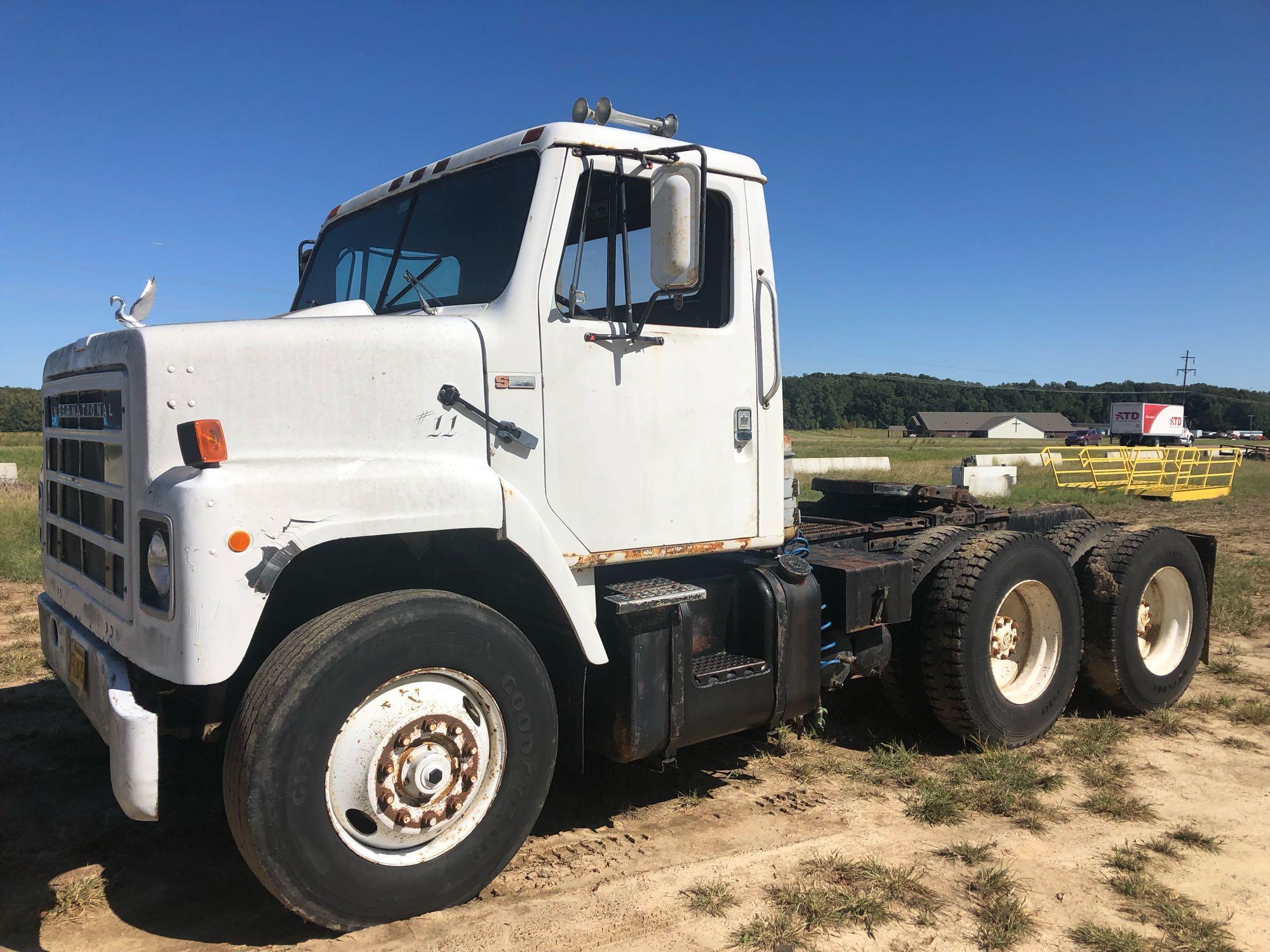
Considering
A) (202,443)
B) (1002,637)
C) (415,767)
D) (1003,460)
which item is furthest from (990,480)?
(202,443)

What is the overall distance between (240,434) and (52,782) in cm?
264

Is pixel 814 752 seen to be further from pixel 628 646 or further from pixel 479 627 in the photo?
pixel 479 627

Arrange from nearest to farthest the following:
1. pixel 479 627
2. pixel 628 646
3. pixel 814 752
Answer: pixel 479 627 < pixel 628 646 < pixel 814 752

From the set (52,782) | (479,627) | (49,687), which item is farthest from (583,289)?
(49,687)

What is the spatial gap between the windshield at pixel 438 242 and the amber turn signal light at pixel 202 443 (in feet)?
3.89

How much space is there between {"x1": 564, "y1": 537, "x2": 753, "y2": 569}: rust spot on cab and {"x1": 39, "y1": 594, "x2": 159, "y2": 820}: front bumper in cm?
154

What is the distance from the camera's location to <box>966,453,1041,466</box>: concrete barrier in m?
28.6

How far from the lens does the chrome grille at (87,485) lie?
10.4 ft

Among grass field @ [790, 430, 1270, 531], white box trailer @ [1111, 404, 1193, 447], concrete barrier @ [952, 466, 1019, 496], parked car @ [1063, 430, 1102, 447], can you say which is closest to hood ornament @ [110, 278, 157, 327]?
grass field @ [790, 430, 1270, 531]

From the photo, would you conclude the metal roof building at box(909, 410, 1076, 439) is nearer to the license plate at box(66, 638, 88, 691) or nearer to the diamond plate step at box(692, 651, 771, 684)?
the diamond plate step at box(692, 651, 771, 684)

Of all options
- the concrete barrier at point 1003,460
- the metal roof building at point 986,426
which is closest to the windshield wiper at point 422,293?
the concrete barrier at point 1003,460

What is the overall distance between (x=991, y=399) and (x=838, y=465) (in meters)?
106

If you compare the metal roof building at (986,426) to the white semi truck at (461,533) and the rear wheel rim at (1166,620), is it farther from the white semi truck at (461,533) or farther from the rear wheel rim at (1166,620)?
the white semi truck at (461,533)

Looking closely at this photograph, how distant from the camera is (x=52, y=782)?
4.50m
